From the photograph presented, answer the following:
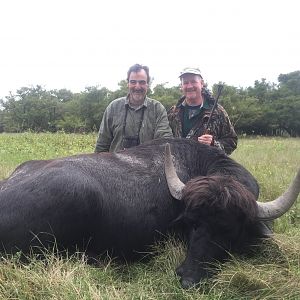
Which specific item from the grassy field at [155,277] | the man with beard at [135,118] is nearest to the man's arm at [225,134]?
the man with beard at [135,118]

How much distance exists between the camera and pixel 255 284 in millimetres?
3193

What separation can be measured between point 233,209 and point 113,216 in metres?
1.10

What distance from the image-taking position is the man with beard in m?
6.34

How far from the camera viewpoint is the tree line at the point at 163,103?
3919 cm

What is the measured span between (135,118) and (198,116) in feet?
3.13

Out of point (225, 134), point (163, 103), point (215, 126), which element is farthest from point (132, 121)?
point (163, 103)

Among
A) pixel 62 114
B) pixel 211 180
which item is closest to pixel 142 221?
pixel 211 180

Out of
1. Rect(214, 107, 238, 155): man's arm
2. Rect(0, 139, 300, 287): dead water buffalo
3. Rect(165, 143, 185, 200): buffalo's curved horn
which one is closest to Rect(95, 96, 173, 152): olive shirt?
Rect(214, 107, 238, 155): man's arm

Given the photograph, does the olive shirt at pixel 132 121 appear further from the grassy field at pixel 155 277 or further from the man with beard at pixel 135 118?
the grassy field at pixel 155 277

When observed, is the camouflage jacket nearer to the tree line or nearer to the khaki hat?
the khaki hat

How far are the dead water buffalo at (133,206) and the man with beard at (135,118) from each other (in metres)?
1.92

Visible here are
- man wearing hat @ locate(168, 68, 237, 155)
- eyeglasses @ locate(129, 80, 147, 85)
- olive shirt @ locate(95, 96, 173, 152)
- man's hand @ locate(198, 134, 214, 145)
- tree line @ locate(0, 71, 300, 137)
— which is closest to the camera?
man's hand @ locate(198, 134, 214, 145)

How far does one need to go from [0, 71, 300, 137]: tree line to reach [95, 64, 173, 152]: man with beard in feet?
73.5

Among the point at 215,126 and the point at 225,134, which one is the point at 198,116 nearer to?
the point at 215,126
